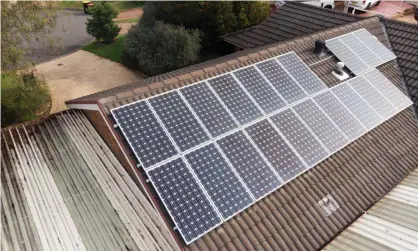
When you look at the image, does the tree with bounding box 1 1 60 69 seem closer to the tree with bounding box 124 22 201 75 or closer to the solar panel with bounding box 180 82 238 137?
the tree with bounding box 124 22 201 75

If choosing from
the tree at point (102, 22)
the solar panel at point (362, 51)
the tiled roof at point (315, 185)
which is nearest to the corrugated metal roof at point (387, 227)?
the tiled roof at point (315, 185)

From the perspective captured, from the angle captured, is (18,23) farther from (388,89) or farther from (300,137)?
(388,89)

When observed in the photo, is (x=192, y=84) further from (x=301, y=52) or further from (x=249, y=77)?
(x=301, y=52)

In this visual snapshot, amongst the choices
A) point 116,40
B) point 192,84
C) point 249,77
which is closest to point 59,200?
point 192,84

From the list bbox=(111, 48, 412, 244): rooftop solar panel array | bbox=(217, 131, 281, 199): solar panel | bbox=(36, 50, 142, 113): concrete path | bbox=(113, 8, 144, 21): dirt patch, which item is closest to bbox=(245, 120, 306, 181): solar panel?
bbox=(111, 48, 412, 244): rooftop solar panel array

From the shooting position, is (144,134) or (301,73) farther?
(301,73)

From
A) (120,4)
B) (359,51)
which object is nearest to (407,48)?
(359,51)
